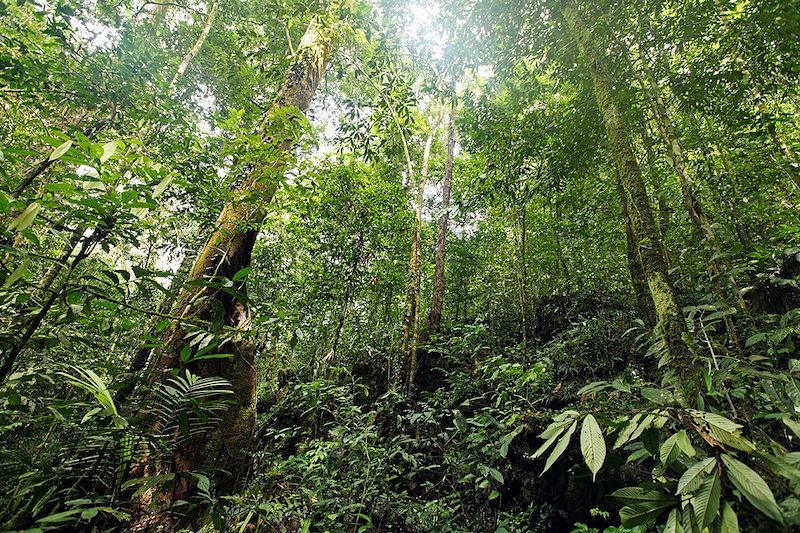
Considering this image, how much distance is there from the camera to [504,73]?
4.91m

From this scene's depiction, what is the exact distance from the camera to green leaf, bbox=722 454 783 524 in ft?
1.99

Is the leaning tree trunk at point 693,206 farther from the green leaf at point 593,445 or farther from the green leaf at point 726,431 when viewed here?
the green leaf at point 593,445

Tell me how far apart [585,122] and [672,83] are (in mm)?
1014

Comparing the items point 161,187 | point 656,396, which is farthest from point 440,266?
point 161,187

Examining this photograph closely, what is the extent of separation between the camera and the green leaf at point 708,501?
2.18ft

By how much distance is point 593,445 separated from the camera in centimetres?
84

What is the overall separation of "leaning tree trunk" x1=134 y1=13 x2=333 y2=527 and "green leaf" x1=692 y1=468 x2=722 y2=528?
215cm

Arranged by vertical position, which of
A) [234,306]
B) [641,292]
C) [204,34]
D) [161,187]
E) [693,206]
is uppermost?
[204,34]

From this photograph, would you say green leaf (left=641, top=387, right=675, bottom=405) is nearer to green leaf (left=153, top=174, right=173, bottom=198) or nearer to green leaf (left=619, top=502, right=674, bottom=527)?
green leaf (left=619, top=502, right=674, bottom=527)

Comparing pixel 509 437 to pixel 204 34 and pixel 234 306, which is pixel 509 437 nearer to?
pixel 234 306

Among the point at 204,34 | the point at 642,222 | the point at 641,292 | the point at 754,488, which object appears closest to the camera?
the point at 754,488

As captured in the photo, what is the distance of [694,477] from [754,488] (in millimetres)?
101

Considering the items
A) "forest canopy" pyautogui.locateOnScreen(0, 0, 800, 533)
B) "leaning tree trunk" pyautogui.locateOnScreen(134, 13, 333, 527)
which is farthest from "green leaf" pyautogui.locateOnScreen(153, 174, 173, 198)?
"leaning tree trunk" pyautogui.locateOnScreen(134, 13, 333, 527)

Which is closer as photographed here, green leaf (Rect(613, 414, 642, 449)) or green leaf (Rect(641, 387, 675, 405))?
green leaf (Rect(613, 414, 642, 449))
